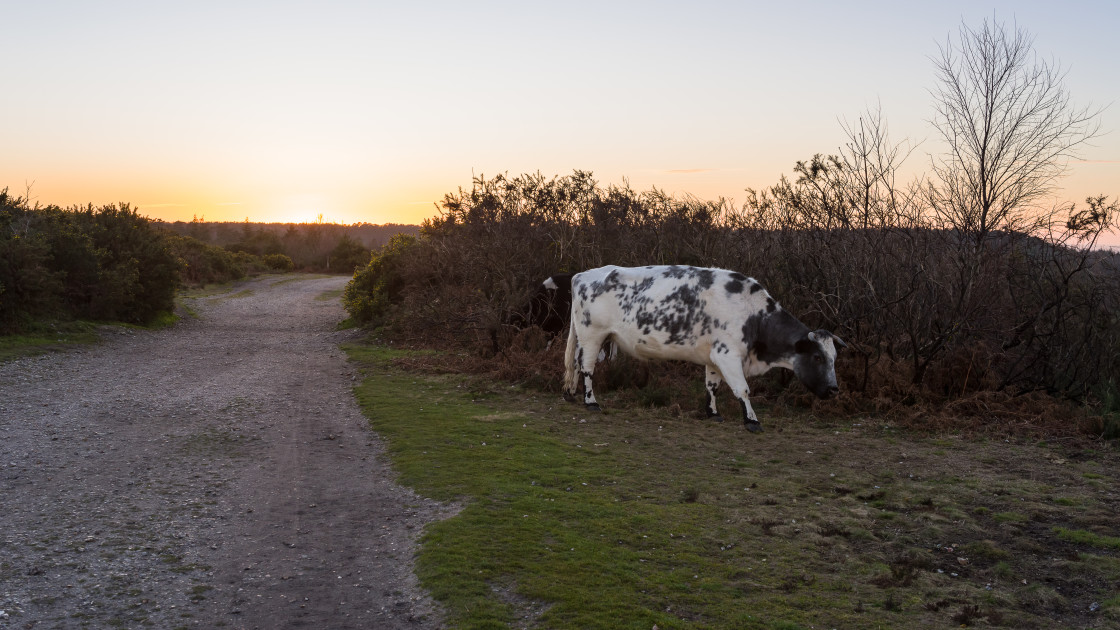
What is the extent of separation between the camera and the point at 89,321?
22.1 m

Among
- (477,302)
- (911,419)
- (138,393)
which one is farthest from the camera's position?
(477,302)

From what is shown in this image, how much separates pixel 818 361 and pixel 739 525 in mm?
4527

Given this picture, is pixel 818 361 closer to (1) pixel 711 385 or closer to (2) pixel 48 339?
(1) pixel 711 385

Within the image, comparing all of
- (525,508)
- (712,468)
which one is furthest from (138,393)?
(712,468)

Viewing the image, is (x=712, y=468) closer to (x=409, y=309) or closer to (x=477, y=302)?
(x=477, y=302)

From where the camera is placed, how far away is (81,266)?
22.7m

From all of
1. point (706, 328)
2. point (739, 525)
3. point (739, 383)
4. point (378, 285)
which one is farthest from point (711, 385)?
point (378, 285)

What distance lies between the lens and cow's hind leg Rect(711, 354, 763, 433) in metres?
10.6

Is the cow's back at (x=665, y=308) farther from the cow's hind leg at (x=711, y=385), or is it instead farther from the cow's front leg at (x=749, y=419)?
the cow's front leg at (x=749, y=419)

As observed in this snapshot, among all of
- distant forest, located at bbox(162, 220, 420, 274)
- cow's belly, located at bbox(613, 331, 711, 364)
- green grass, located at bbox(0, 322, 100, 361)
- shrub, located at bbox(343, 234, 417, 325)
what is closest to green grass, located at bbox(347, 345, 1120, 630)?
cow's belly, located at bbox(613, 331, 711, 364)

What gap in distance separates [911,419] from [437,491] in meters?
6.68

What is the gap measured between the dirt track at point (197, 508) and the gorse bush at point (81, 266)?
20.4 ft

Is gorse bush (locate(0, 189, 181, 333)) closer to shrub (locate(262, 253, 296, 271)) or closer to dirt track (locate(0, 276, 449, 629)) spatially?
dirt track (locate(0, 276, 449, 629))

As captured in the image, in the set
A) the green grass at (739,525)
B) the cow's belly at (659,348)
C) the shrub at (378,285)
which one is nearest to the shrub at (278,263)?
the shrub at (378,285)
